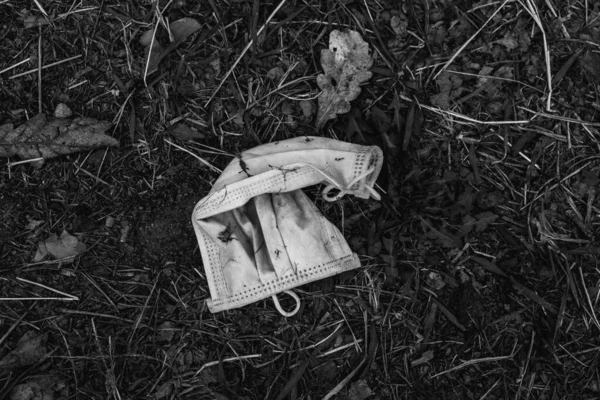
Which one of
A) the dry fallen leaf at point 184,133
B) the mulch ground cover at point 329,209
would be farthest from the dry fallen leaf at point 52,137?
the dry fallen leaf at point 184,133

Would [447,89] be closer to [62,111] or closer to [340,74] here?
[340,74]

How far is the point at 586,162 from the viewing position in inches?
100

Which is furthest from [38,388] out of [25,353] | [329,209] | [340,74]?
[340,74]

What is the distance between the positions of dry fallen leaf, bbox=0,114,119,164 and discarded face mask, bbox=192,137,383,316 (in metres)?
0.65

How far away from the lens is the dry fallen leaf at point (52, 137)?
2.56m

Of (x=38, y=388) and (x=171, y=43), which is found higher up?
(x=171, y=43)

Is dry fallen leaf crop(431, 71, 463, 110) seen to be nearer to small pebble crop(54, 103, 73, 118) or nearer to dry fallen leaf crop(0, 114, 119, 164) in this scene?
dry fallen leaf crop(0, 114, 119, 164)

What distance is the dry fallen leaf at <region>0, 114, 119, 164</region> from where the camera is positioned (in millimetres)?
2559

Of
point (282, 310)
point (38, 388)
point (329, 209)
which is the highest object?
point (329, 209)

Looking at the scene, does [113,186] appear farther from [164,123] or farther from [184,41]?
[184,41]

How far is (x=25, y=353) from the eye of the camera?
8.28 ft

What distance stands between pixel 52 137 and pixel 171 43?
0.76 m

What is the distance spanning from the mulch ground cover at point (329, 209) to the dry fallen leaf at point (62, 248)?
1cm

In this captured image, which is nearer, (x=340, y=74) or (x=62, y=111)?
(x=340, y=74)
